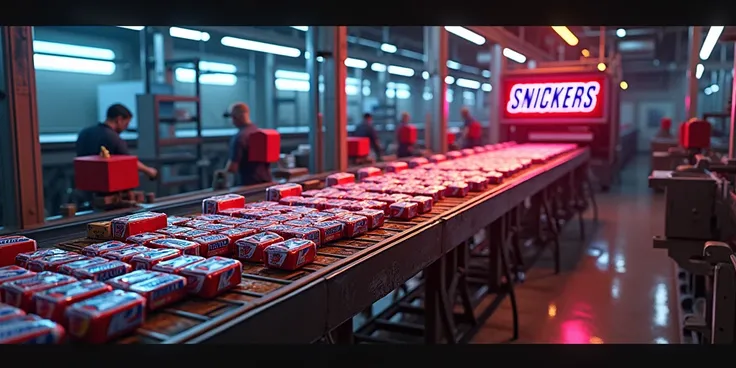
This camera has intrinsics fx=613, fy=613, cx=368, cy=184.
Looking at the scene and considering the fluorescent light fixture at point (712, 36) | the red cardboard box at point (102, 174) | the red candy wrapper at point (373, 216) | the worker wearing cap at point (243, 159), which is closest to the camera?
the red candy wrapper at point (373, 216)

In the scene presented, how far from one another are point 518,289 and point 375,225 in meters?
2.83

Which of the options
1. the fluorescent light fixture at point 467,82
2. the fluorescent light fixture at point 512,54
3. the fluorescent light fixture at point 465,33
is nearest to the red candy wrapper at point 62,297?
the fluorescent light fixture at point 465,33

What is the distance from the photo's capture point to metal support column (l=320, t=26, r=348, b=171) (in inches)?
182

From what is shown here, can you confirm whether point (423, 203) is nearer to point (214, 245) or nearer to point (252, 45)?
point (214, 245)

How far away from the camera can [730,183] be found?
3.34 metres

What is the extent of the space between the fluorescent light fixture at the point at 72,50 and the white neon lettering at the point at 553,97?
5308mm

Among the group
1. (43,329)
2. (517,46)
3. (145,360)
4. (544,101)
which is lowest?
(145,360)

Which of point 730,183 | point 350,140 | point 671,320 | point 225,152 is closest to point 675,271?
point 671,320

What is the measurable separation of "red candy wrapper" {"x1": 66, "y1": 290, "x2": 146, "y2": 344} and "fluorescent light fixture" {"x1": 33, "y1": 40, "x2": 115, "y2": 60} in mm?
6821

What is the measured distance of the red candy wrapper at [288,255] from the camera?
1.79 m

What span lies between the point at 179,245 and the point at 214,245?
0.11m

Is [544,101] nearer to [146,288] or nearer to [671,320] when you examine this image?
[671,320]

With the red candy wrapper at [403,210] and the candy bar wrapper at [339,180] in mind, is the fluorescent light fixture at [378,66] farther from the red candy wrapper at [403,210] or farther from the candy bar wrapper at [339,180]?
the red candy wrapper at [403,210]

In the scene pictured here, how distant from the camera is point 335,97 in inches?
187
